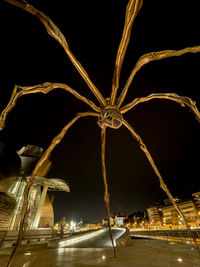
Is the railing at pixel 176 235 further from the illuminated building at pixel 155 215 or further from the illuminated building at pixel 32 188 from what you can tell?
the illuminated building at pixel 155 215

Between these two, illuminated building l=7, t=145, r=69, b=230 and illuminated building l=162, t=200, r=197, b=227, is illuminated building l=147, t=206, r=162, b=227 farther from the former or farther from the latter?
illuminated building l=7, t=145, r=69, b=230

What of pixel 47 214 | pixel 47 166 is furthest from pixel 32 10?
pixel 47 214

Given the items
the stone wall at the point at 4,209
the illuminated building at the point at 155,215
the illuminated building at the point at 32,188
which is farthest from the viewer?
the illuminated building at the point at 155,215

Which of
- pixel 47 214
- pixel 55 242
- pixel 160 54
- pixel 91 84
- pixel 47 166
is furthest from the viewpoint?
pixel 47 214

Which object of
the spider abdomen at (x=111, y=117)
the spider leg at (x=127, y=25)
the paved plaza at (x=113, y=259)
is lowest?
the paved plaza at (x=113, y=259)

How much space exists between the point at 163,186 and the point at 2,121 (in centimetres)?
384

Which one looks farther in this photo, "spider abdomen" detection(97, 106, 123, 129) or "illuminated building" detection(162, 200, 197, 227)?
"illuminated building" detection(162, 200, 197, 227)

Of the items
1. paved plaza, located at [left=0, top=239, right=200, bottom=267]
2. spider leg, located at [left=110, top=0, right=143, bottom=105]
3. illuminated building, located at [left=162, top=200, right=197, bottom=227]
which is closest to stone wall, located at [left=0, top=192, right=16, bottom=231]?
paved plaza, located at [left=0, top=239, right=200, bottom=267]

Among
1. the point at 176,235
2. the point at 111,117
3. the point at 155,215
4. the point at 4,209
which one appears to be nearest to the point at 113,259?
the point at 111,117

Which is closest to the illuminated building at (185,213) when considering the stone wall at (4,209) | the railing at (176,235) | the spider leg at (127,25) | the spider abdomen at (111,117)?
the railing at (176,235)

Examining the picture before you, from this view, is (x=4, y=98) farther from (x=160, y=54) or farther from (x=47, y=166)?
(x=47, y=166)

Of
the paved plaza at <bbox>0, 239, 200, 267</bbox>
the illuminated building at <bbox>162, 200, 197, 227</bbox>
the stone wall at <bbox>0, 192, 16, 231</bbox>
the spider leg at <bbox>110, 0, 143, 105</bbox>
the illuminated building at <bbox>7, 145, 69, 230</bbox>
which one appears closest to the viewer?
the spider leg at <bbox>110, 0, 143, 105</bbox>

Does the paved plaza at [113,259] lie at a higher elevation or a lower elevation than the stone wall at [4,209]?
lower

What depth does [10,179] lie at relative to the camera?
28.9 meters
